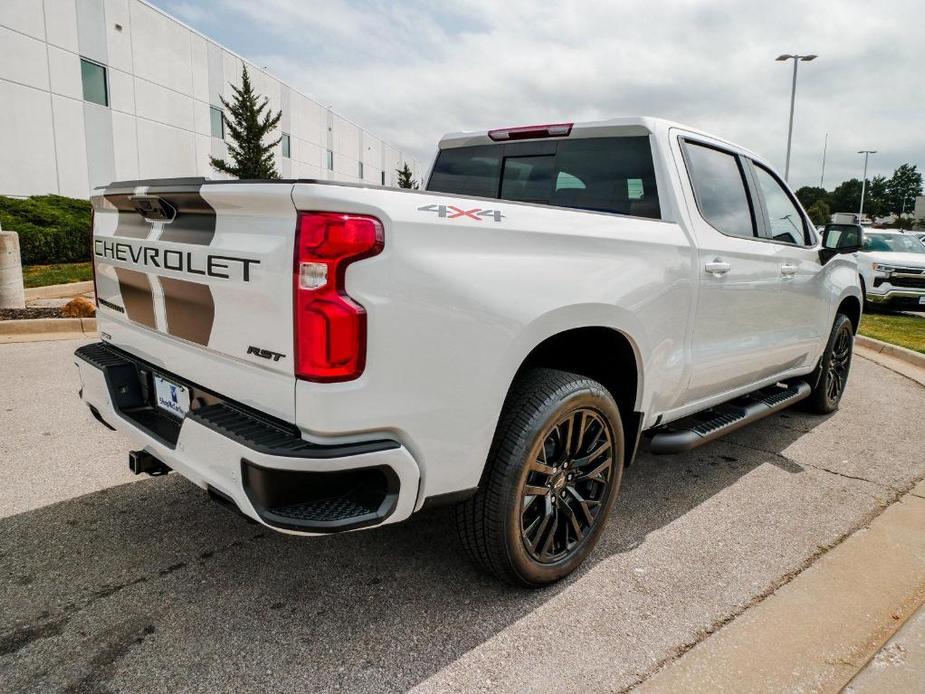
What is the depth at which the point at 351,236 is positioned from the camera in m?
1.82

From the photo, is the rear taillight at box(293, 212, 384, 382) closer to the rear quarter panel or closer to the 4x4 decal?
the rear quarter panel

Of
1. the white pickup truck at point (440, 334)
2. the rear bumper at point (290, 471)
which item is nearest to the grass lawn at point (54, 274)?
the white pickup truck at point (440, 334)

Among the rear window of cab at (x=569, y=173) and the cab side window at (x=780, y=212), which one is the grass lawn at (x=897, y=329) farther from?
the rear window of cab at (x=569, y=173)

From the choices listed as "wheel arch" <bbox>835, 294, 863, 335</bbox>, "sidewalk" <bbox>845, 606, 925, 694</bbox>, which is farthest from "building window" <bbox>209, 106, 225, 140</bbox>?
"sidewalk" <bbox>845, 606, 925, 694</bbox>

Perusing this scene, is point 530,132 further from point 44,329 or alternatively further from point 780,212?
point 44,329

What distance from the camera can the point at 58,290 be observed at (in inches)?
414

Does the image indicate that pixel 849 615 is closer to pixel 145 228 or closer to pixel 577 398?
pixel 577 398

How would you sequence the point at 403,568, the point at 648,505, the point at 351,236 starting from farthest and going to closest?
the point at 648,505
the point at 403,568
the point at 351,236

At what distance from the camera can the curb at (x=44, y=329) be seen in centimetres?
737

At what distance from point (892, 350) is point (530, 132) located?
22.6 feet

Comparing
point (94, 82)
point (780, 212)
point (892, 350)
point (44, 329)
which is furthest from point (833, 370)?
point (94, 82)

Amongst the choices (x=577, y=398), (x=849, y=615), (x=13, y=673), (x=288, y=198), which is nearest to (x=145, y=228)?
(x=288, y=198)

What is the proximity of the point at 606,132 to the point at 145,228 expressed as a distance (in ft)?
7.12

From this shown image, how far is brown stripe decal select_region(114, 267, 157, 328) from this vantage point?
2.48 meters
